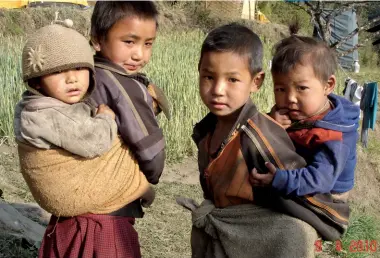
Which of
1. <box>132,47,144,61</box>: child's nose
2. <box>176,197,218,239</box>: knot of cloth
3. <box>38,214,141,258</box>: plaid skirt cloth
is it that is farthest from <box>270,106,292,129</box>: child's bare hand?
<box>38,214,141,258</box>: plaid skirt cloth

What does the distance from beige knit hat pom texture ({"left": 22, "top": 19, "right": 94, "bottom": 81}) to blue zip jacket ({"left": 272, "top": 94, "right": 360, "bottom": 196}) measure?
84cm

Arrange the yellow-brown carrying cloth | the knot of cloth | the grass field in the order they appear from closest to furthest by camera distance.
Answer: the yellow-brown carrying cloth < the knot of cloth < the grass field

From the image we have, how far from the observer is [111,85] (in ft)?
7.10

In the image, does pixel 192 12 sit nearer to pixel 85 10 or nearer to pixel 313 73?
pixel 85 10

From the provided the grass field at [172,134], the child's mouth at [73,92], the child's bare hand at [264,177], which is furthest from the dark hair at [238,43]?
the grass field at [172,134]

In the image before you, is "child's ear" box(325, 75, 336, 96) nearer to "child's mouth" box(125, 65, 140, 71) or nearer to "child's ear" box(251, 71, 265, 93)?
"child's ear" box(251, 71, 265, 93)

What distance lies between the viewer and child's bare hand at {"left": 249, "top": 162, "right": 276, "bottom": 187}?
77.6 inches

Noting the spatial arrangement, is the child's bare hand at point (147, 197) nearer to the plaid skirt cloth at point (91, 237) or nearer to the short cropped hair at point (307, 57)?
the plaid skirt cloth at point (91, 237)

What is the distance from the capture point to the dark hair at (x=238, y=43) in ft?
6.93

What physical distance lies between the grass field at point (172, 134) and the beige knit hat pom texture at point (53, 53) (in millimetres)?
1741

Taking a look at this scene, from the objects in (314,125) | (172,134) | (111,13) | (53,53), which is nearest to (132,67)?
(111,13)

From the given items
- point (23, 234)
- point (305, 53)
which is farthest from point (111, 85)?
Result: point (23, 234)

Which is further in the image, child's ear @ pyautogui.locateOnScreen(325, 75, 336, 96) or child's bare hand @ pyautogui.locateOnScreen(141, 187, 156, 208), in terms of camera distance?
child's bare hand @ pyautogui.locateOnScreen(141, 187, 156, 208)

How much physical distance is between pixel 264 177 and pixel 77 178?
706mm
